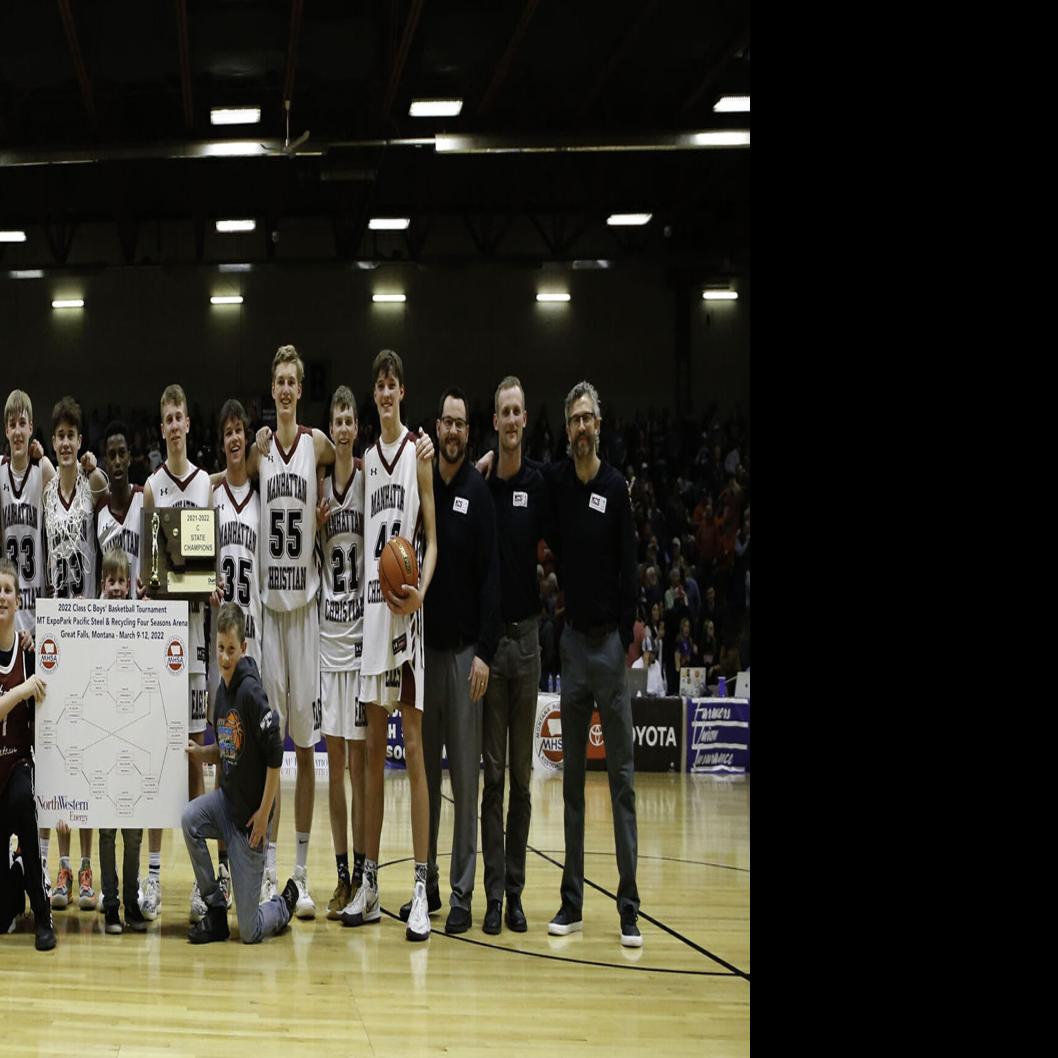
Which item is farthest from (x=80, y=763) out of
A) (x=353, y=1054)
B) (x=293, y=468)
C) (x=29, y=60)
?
(x=29, y=60)

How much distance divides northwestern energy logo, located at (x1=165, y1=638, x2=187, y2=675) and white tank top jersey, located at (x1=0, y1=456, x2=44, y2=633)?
94 cm

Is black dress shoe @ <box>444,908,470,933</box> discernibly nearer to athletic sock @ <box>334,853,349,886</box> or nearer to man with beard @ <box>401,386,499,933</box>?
man with beard @ <box>401,386,499,933</box>

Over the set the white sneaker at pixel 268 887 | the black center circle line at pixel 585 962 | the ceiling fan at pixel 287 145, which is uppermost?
the ceiling fan at pixel 287 145

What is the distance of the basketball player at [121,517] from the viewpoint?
7.02 meters

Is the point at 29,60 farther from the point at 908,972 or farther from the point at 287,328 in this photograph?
the point at 908,972

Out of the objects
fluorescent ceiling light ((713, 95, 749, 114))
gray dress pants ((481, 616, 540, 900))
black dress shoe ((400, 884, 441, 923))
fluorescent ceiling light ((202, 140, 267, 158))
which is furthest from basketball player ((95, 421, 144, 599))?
fluorescent ceiling light ((713, 95, 749, 114))

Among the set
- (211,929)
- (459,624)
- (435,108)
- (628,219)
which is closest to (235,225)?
(435,108)

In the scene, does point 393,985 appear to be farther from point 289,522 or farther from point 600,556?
point 289,522

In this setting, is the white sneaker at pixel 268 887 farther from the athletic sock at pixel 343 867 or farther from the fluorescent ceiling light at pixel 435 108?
the fluorescent ceiling light at pixel 435 108

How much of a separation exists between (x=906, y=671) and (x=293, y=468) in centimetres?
510

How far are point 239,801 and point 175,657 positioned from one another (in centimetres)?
78

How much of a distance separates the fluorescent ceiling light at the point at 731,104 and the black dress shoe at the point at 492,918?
1242cm

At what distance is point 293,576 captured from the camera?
264 inches

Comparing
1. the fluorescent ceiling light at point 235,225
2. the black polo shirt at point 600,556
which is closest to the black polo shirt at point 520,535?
the black polo shirt at point 600,556
